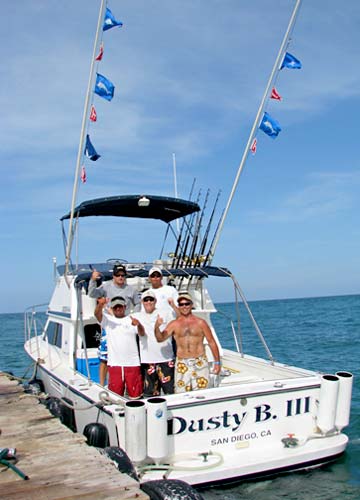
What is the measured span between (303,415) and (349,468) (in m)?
0.95

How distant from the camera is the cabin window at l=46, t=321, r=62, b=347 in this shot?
347 inches

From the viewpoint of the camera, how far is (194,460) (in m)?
5.43

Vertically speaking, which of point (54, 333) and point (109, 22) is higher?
point (109, 22)

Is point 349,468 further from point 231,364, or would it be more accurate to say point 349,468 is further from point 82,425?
point 82,425

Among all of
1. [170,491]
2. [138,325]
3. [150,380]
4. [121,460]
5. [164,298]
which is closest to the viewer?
[170,491]

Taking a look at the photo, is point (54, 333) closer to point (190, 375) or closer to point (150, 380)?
point (150, 380)

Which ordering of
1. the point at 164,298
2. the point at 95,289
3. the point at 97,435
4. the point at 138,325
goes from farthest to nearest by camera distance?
1. the point at 95,289
2. the point at 164,298
3. the point at 138,325
4. the point at 97,435

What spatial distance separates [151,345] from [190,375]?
582 millimetres

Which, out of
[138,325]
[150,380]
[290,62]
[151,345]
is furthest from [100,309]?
[290,62]

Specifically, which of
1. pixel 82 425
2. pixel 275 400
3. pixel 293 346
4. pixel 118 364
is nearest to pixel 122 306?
pixel 118 364

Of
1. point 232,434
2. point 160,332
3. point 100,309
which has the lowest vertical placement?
point 232,434

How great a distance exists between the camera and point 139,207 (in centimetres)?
954

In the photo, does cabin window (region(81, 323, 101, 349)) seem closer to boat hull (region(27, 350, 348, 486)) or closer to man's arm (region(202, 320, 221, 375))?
boat hull (region(27, 350, 348, 486))

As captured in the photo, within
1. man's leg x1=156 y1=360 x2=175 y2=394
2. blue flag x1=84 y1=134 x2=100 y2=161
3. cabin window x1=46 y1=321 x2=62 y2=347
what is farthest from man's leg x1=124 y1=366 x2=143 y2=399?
blue flag x1=84 y1=134 x2=100 y2=161
